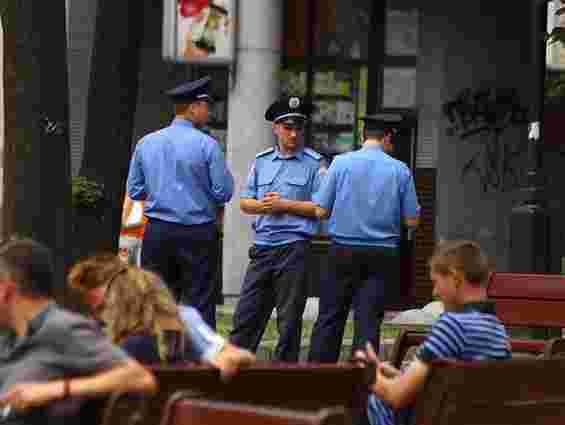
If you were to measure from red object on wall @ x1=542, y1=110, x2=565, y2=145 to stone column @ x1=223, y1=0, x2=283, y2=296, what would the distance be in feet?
11.0

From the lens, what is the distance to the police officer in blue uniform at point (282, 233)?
1102 centimetres

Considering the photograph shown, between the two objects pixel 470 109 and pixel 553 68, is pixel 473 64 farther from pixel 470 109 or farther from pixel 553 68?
pixel 553 68

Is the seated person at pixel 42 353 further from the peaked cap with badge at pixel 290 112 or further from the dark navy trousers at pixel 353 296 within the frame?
the peaked cap with badge at pixel 290 112

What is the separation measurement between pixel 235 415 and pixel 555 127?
16159mm

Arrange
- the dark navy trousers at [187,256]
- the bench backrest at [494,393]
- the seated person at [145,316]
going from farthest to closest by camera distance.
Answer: the dark navy trousers at [187,256] < the bench backrest at [494,393] < the seated person at [145,316]

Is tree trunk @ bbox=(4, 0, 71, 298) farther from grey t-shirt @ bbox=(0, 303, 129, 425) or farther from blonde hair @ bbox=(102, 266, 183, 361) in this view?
grey t-shirt @ bbox=(0, 303, 129, 425)

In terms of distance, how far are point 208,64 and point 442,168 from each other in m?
3.15

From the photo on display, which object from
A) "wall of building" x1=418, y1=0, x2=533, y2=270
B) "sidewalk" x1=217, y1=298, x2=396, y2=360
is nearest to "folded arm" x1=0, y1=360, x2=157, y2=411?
"sidewalk" x1=217, y1=298, x2=396, y2=360

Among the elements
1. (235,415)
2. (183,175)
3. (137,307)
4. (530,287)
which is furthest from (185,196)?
(235,415)

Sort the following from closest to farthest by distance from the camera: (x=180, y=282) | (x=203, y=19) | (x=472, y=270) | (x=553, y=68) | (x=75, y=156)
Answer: (x=472, y=270) < (x=180, y=282) < (x=553, y=68) < (x=203, y=19) < (x=75, y=156)

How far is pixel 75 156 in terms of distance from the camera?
20.6 metres

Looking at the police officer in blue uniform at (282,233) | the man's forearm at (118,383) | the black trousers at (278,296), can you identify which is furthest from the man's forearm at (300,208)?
the man's forearm at (118,383)

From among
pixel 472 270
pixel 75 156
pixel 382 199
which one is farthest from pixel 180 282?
pixel 75 156

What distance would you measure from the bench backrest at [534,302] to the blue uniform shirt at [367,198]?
756 mm
